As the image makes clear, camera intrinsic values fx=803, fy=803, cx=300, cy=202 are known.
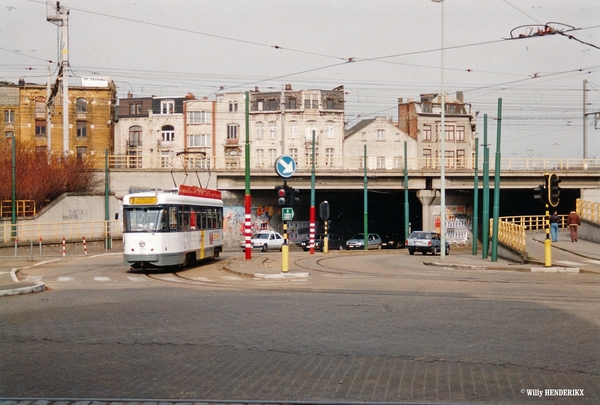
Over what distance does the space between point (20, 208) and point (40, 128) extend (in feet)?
127

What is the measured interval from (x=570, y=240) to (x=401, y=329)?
35.4 m

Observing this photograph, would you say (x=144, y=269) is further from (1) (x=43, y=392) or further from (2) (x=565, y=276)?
(1) (x=43, y=392)

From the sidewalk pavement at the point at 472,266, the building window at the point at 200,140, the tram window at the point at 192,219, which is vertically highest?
the building window at the point at 200,140

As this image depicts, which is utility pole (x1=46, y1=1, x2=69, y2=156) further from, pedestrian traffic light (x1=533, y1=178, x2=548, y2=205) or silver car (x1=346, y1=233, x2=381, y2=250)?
pedestrian traffic light (x1=533, y1=178, x2=548, y2=205)

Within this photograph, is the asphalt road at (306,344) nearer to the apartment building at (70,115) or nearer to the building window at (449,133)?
the apartment building at (70,115)

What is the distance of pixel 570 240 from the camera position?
146 ft

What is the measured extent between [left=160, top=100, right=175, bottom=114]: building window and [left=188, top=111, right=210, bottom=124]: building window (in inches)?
127

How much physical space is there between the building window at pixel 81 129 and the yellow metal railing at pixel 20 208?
123ft

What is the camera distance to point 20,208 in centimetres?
5209

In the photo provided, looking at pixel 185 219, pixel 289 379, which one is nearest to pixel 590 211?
pixel 185 219

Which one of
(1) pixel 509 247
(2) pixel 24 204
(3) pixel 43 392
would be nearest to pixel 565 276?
(1) pixel 509 247

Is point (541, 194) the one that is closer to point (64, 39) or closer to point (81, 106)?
point (64, 39)

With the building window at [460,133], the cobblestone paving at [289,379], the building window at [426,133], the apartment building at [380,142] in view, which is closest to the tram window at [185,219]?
the cobblestone paving at [289,379]

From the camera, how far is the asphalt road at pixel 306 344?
784cm
